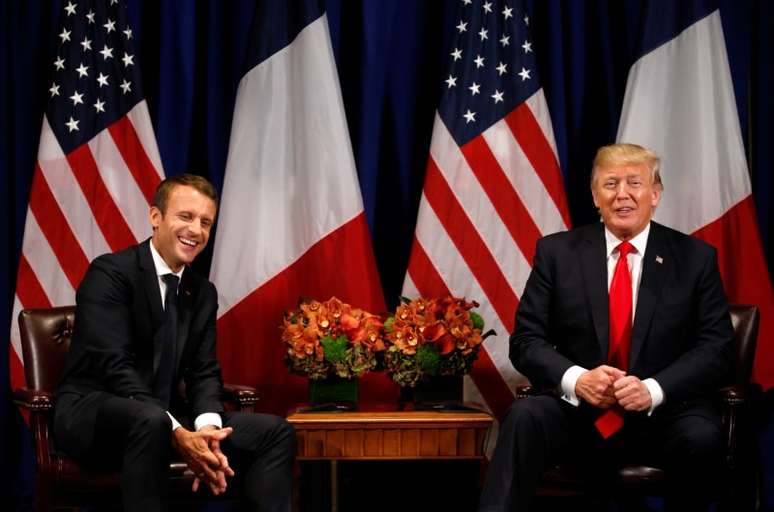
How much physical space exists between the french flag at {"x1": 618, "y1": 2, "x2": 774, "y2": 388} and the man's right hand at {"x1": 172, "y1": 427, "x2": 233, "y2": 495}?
2.30m

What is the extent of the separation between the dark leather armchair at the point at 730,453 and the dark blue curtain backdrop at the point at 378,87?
914 mm

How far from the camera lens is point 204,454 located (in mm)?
3342

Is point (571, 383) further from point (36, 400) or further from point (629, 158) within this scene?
point (36, 400)

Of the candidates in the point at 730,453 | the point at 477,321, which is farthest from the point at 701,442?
the point at 477,321

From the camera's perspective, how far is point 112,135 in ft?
15.3

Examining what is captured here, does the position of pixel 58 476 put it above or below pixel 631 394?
below

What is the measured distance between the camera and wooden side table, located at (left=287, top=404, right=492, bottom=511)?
12.7 ft

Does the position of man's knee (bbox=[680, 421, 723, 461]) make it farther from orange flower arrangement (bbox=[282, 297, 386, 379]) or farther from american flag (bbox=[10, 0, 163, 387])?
american flag (bbox=[10, 0, 163, 387])

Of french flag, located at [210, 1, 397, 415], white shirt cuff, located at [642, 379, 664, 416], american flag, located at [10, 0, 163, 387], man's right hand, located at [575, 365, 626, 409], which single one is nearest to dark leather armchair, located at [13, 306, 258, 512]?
american flag, located at [10, 0, 163, 387]

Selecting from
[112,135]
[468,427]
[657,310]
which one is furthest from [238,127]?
[657,310]

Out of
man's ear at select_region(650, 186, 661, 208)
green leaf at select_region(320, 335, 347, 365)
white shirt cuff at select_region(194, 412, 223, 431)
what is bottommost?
white shirt cuff at select_region(194, 412, 223, 431)

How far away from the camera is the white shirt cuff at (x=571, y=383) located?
3.49 metres

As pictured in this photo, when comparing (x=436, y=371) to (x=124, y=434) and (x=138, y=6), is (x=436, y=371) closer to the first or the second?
(x=124, y=434)

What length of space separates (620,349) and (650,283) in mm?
258
